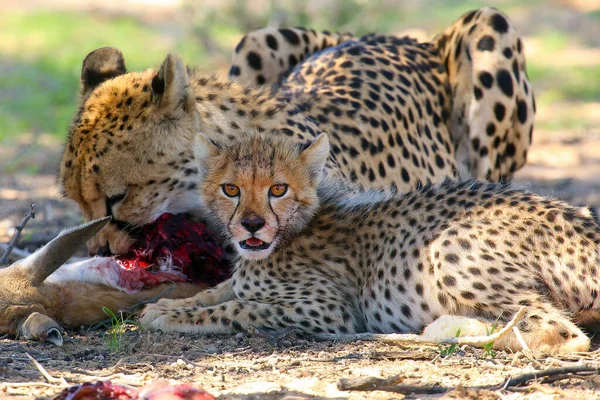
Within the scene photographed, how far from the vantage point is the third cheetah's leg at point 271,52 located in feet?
21.5

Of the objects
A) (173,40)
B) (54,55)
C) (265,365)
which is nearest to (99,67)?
(265,365)

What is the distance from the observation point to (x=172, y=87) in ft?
14.9

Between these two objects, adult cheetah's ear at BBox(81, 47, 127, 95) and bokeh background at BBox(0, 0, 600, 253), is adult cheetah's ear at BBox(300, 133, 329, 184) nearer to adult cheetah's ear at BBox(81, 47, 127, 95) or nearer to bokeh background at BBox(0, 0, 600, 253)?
adult cheetah's ear at BBox(81, 47, 127, 95)

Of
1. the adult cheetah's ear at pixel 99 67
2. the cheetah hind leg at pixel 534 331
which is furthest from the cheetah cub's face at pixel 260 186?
the adult cheetah's ear at pixel 99 67

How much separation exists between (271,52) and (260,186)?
2750mm

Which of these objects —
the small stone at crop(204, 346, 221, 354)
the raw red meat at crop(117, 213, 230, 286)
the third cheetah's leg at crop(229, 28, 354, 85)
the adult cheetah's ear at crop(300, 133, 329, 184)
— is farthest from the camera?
the third cheetah's leg at crop(229, 28, 354, 85)

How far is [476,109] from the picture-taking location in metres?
6.31

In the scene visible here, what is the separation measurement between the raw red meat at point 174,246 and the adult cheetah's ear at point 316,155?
669 mm

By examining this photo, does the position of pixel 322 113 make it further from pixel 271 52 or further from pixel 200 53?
pixel 200 53

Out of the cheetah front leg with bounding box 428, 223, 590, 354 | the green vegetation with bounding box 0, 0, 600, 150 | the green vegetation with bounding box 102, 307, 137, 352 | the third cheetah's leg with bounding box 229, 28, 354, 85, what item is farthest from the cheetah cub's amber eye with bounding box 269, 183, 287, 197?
the green vegetation with bounding box 0, 0, 600, 150

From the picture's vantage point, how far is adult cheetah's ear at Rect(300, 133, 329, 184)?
14.2 feet

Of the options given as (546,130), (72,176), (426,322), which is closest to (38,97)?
(546,130)

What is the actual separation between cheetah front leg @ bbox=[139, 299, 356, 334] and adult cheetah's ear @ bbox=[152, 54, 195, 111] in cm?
103

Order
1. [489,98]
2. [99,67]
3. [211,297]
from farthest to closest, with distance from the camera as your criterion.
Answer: [489,98] < [99,67] < [211,297]
